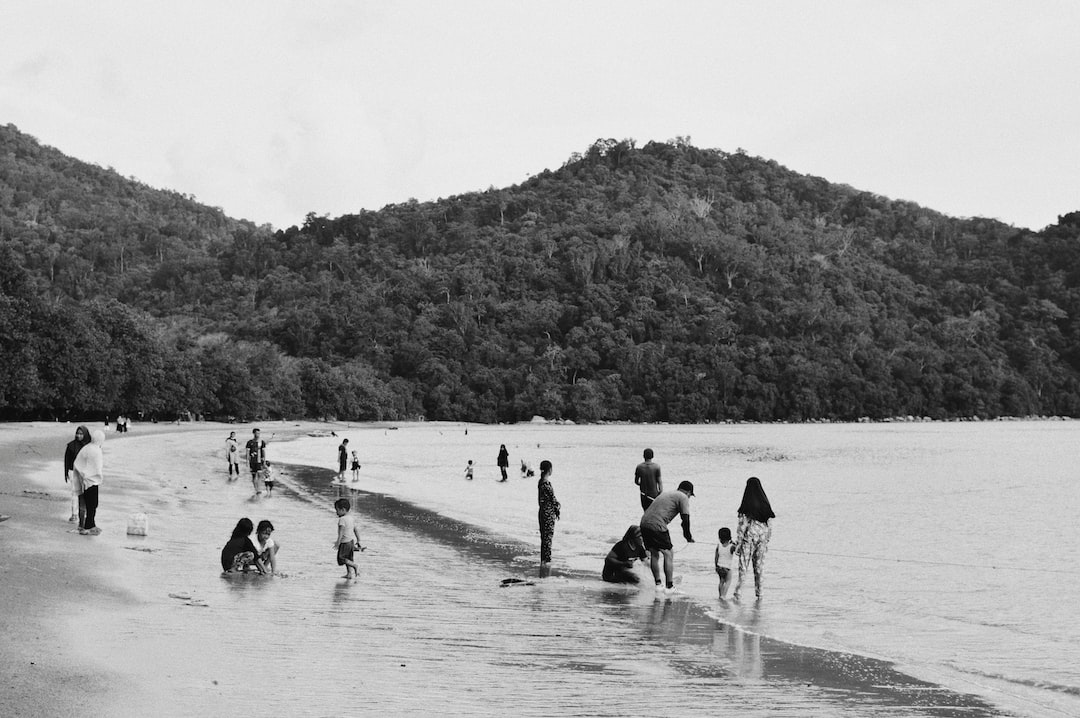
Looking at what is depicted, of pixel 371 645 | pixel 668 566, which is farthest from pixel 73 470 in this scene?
pixel 668 566

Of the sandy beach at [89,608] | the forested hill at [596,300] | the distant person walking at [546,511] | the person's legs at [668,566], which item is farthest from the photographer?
the forested hill at [596,300]

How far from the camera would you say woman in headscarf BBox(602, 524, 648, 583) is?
42.5 ft

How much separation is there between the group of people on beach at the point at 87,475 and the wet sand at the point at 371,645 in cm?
40

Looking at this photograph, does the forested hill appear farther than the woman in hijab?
Yes

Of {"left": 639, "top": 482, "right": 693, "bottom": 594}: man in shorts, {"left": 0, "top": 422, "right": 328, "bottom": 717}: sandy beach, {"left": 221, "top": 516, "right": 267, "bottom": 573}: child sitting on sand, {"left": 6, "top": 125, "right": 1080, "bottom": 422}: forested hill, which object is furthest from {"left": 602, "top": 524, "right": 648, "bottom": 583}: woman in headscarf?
{"left": 6, "top": 125, "right": 1080, "bottom": 422}: forested hill

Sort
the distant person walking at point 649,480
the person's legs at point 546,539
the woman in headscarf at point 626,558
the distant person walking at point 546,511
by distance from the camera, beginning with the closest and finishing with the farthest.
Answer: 1. the woman in headscarf at point 626,558
2. the distant person walking at point 546,511
3. the person's legs at point 546,539
4. the distant person walking at point 649,480

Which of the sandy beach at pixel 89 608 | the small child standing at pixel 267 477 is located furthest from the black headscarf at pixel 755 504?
the small child standing at pixel 267 477

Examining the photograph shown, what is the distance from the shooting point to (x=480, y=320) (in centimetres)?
14675

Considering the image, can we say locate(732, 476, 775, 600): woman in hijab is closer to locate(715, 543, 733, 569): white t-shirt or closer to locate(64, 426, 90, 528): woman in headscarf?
locate(715, 543, 733, 569): white t-shirt

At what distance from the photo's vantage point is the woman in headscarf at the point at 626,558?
1296cm

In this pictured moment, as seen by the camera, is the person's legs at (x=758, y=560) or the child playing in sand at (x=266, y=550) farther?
the person's legs at (x=758, y=560)

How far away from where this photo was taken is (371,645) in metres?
8.68

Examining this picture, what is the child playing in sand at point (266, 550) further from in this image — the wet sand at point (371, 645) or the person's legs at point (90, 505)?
the person's legs at point (90, 505)

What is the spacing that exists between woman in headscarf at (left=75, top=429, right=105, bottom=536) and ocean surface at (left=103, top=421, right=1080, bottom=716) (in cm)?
165
